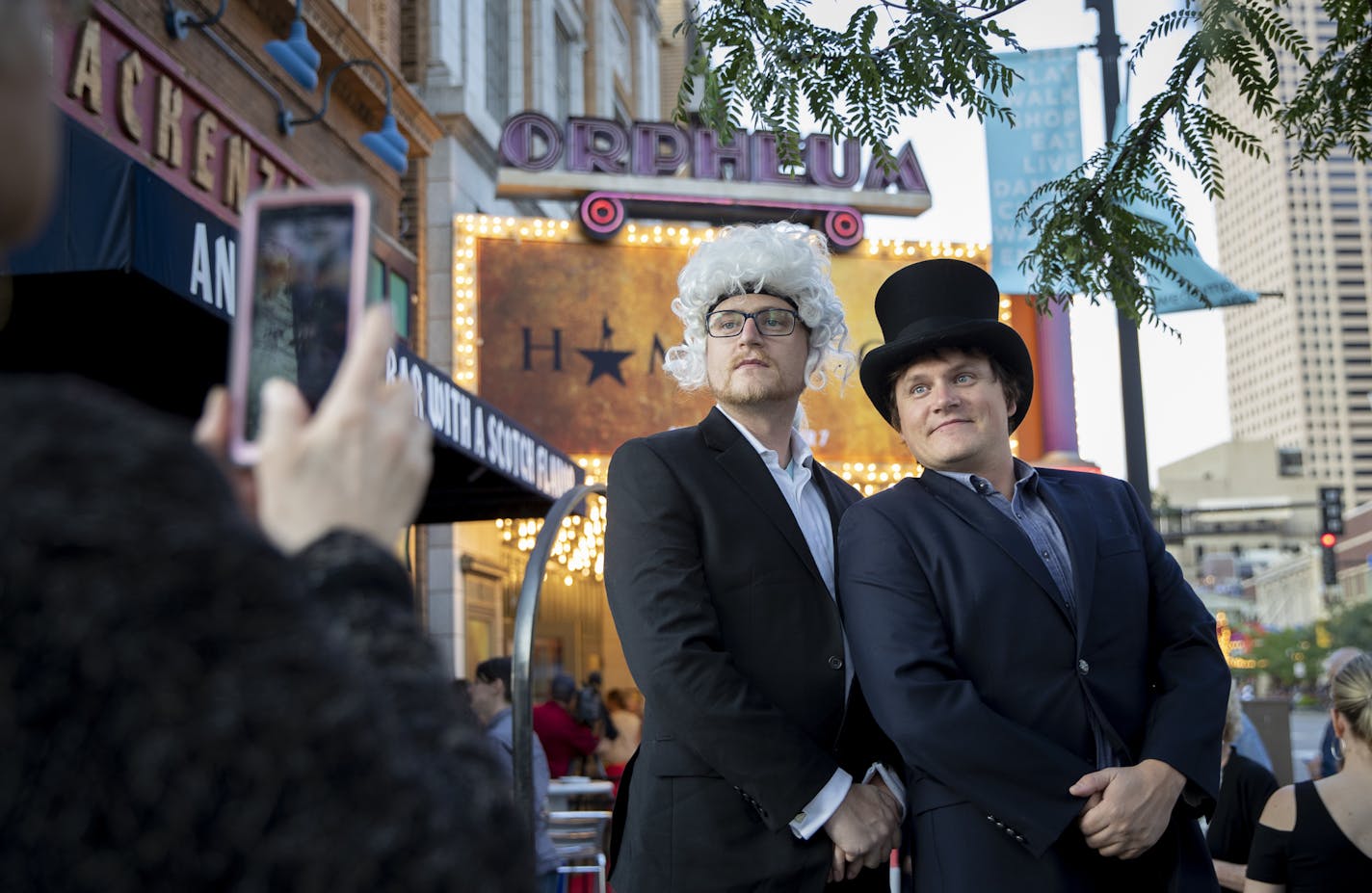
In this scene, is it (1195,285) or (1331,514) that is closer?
(1195,285)

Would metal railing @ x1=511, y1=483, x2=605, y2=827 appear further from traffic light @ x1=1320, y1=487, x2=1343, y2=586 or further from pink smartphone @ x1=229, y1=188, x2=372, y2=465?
traffic light @ x1=1320, y1=487, x2=1343, y2=586

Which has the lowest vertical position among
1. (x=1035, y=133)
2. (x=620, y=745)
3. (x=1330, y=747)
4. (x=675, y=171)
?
(x=620, y=745)

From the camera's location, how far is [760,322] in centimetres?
368

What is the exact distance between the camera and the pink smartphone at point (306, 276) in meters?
1.25

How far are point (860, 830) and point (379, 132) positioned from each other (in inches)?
492

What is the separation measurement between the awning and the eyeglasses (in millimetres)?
2730

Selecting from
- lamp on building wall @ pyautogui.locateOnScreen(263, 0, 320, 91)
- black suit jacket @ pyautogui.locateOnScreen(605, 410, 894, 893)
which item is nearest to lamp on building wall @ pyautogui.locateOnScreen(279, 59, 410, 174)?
lamp on building wall @ pyautogui.locateOnScreen(263, 0, 320, 91)

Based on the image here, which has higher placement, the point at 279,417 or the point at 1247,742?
the point at 279,417

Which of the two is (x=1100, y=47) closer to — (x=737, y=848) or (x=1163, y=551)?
(x=1163, y=551)

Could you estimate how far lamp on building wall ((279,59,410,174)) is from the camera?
12.5m

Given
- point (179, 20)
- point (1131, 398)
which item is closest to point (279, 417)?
point (1131, 398)

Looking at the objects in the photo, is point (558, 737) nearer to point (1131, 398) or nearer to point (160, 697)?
point (1131, 398)

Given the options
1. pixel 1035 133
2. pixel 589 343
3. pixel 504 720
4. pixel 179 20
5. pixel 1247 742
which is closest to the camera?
pixel 1247 742

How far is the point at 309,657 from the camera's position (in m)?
1.01
